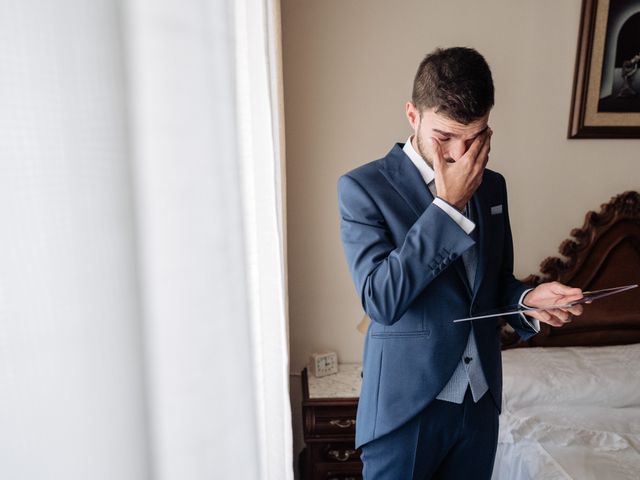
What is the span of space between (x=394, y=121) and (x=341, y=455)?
154cm

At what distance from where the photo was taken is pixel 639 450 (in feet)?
5.24

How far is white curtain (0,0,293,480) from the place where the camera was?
185 millimetres

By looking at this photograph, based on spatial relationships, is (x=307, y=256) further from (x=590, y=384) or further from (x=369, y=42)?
(x=590, y=384)

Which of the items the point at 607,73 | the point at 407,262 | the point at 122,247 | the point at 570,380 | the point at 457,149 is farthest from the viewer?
the point at 607,73

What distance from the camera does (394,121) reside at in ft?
7.43

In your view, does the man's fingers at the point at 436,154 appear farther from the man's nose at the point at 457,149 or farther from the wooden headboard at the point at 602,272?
the wooden headboard at the point at 602,272

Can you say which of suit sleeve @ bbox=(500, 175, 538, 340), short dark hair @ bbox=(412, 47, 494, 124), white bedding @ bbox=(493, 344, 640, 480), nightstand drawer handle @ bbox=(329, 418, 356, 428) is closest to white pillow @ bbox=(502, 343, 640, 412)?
white bedding @ bbox=(493, 344, 640, 480)

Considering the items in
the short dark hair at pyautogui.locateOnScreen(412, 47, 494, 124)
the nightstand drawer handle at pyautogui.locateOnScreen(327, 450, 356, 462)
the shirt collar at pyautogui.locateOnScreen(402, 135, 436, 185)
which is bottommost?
the nightstand drawer handle at pyautogui.locateOnScreen(327, 450, 356, 462)

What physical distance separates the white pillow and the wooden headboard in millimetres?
218

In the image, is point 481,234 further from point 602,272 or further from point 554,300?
point 602,272

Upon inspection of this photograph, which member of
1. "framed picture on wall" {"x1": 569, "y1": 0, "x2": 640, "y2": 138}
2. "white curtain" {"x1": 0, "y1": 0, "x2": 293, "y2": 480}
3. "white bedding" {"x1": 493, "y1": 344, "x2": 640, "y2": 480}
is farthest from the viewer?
"framed picture on wall" {"x1": 569, "y1": 0, "x2": 640, "y2": 138}

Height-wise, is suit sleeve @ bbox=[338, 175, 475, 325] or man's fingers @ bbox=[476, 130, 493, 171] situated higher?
man's fingers @ bbox=[476, 130, 493, 171]

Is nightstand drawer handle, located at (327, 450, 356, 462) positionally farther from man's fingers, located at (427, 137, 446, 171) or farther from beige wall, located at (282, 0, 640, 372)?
man's fingers, located at (427, 137, 446, 171)

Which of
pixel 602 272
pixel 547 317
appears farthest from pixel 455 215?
pixel 602 272
